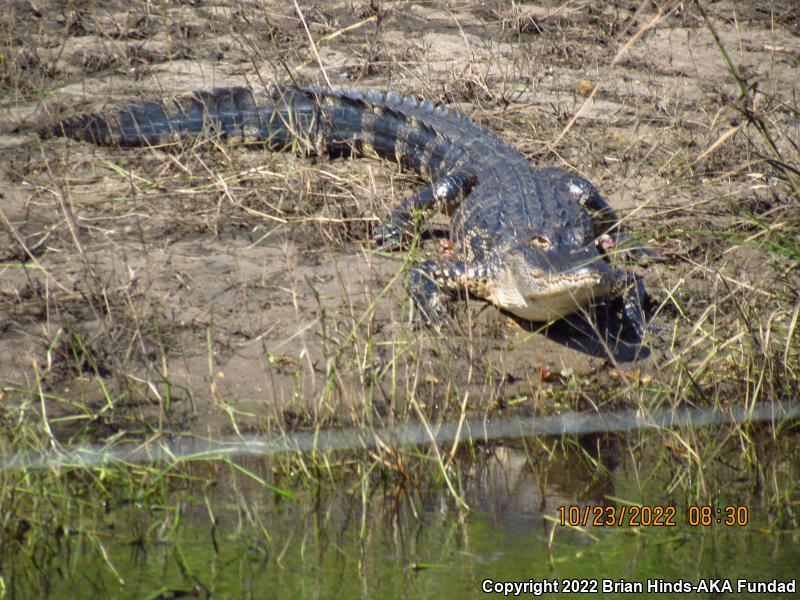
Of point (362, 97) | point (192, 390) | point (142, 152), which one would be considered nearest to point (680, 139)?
point (362, 97)

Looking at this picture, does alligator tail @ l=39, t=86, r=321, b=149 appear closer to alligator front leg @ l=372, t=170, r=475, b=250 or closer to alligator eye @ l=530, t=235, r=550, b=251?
alligator front leg @ l=372, t=170, r=475, b=250

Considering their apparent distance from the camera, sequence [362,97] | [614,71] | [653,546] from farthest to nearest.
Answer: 1. [614,71]
2. [362,97]
3. [653,546]

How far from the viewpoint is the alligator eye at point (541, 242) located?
18.3ft

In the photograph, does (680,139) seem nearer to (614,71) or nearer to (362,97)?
(614,71)

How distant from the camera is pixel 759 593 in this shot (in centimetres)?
339

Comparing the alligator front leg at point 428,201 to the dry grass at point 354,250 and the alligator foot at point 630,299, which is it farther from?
the alligator foot at point 630,299

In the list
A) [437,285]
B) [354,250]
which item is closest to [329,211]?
[354,250]

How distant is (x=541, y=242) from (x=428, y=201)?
969mm

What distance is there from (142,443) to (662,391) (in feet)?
6.58

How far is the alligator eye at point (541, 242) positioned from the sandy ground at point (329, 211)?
0.40 metres
